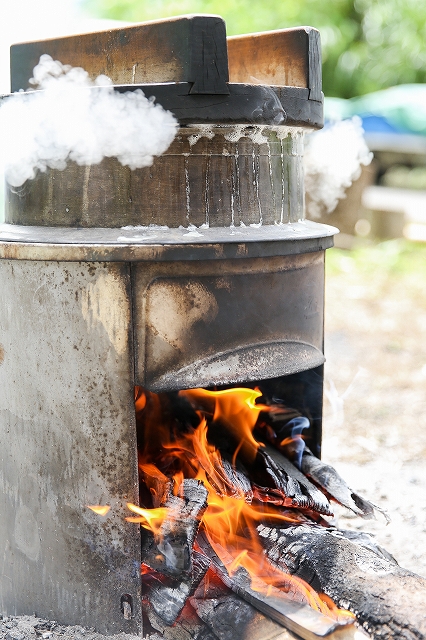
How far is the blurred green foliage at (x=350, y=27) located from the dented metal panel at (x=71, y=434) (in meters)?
16.1

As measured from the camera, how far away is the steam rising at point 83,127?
2277 mm

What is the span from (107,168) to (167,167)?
0.64ft

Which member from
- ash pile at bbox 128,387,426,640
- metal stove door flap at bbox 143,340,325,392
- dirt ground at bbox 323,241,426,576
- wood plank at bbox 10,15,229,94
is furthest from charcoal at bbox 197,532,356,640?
wood plank at bbox 10,15,229,94

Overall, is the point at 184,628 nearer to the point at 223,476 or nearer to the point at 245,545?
the point at 245,545

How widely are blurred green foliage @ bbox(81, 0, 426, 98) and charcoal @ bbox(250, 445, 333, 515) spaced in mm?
15817

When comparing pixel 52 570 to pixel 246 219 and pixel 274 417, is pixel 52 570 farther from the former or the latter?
pixel 246 219

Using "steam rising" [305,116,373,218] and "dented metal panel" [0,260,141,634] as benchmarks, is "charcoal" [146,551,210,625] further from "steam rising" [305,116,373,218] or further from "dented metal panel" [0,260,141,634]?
"steam rising" [305,116,373,218]

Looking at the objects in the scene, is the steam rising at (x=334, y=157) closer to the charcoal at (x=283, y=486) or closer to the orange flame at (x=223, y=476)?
the orange flame at (x=223, y=476)

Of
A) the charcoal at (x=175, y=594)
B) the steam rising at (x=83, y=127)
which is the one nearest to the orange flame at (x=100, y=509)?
the charcoal at (x=175, y=594)

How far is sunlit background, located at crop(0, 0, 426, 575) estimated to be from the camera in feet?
14.8

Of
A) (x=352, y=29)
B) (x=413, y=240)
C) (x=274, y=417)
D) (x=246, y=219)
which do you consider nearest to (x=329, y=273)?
(x=413, y=240)

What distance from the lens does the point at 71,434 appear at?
238cm

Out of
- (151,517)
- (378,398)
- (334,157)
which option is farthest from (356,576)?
(378,398)

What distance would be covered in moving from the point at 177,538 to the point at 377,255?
8930mm
